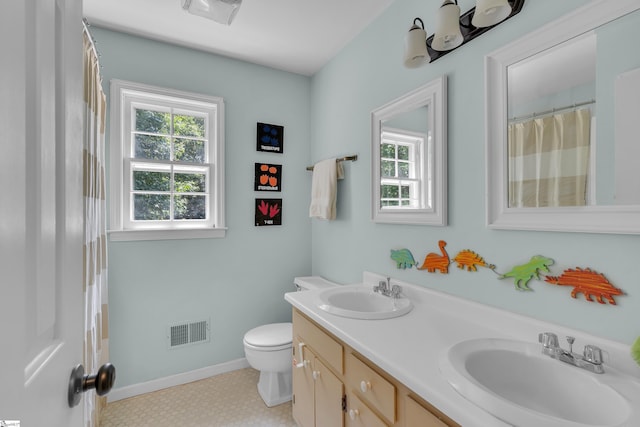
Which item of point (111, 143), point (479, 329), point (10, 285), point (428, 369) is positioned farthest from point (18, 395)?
point (111, 143)

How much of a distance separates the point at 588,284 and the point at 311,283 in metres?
1.77

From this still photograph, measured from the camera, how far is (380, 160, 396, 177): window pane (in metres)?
1.84

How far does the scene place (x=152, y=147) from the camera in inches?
91.3

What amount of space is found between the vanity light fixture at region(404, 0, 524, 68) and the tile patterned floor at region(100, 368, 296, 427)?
7.26ft

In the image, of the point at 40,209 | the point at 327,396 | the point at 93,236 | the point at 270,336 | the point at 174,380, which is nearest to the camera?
the point at 40,209

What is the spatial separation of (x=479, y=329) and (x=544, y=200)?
1.88 ft

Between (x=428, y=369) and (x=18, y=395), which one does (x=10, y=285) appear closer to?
(x=18, y=395)

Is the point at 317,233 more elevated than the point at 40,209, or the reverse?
the point at 40,209

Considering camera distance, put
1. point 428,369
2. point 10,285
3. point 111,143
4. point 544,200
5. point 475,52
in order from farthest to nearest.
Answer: point 111,143
point 475,52
point 544,200
point 428,369
point 10,285

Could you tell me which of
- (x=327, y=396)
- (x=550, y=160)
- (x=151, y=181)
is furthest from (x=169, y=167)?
(x=550, y=160)

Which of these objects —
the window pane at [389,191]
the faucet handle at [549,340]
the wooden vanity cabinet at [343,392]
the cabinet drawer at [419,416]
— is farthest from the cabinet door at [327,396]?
the window pane at [389,191]

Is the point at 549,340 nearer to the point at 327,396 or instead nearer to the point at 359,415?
the point at 359,415

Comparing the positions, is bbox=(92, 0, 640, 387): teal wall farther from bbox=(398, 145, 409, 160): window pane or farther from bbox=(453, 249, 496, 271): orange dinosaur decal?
bbox=(398, 145, 409, 160): window pane

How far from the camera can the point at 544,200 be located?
1115 mm
